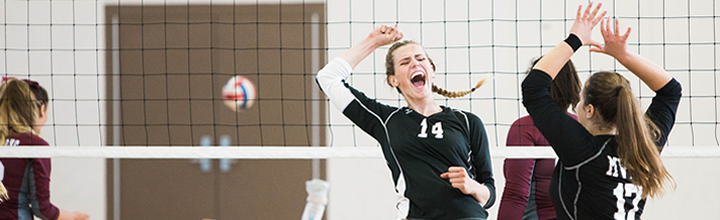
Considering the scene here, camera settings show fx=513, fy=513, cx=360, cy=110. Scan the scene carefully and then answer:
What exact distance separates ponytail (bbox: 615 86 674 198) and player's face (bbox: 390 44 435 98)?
0.59 meters

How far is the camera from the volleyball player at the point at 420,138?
157cm

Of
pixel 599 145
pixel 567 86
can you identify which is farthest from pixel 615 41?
pixel 567 86

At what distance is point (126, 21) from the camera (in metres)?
4.54

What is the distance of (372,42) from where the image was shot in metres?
1.77

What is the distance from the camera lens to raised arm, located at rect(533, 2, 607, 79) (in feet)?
4.88

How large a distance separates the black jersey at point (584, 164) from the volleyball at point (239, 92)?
332 centimetres

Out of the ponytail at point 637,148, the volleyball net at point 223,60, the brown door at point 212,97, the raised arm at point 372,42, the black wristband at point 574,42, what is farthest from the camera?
the brown door at point 212,97

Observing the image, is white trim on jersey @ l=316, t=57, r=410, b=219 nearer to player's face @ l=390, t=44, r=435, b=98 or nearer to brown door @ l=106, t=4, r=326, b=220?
player's face @ l=390, t=44, r=435, b=98

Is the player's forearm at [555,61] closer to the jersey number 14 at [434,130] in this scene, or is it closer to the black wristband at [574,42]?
the black wristband at [574,42]

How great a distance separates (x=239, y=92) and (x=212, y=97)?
9.3 inches

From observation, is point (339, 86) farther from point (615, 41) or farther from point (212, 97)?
point (212, 97)

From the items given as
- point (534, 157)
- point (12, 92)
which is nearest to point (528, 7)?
point (534, 157)

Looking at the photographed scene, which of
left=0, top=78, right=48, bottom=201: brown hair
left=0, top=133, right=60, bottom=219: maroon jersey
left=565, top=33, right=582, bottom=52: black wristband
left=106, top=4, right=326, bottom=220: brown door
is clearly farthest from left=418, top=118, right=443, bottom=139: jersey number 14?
left=106, top=4, right=326, bottom=220: brown door

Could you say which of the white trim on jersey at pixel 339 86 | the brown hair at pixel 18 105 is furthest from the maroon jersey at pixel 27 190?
the white trim on jersey at pixel 339 86
